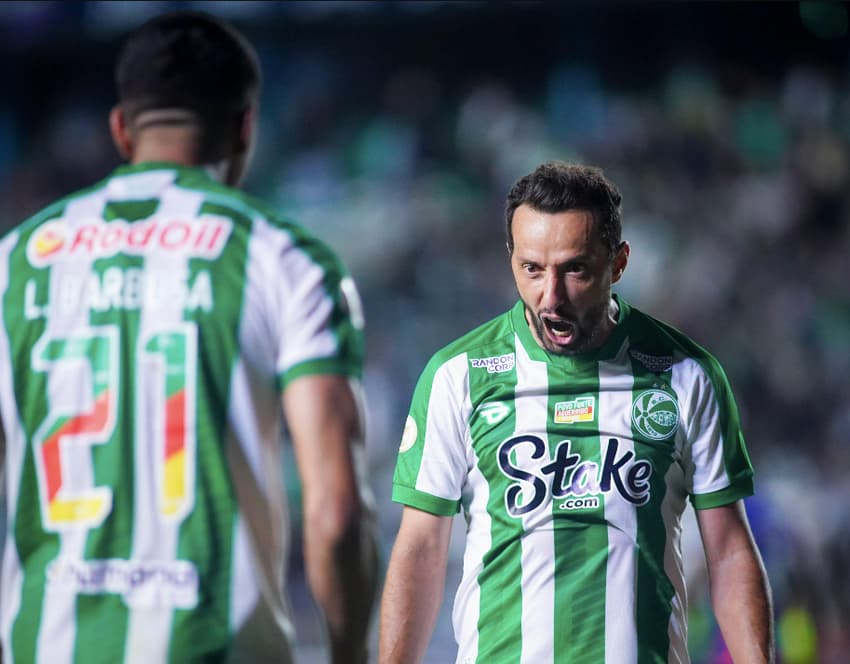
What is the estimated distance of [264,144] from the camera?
31.1 ft

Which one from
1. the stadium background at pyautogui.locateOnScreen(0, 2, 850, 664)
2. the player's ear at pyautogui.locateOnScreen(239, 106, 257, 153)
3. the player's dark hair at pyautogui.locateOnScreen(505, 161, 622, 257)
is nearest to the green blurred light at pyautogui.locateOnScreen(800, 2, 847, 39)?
the stadium background at pyautogui.locateOnScreen(0, 2, 850, 664)

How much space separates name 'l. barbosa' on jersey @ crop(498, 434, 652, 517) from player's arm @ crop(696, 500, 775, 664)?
0.18 meters

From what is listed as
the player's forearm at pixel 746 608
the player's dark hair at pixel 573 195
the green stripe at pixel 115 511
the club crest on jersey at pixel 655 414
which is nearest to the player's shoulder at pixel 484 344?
the player's dark hair at pixel 573 195

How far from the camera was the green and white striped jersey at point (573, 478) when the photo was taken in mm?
2410

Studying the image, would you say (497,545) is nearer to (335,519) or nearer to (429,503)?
(429,503)

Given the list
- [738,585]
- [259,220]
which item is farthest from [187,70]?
[738,585]

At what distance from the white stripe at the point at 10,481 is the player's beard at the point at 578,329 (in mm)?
1143

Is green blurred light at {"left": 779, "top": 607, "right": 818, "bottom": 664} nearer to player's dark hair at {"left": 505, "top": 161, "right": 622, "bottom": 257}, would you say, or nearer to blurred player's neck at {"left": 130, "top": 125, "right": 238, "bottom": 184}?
player's dark hair at {"left": 505, "top": 161, "right": 622, "bottom": 257}

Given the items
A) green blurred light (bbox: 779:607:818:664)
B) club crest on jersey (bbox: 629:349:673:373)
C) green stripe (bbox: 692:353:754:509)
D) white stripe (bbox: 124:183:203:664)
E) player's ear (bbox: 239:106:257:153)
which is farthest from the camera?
green blurred light (bbox: 779:607:818:664)

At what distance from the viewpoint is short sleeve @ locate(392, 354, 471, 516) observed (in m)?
2.55

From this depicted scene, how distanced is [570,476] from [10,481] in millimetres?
1166

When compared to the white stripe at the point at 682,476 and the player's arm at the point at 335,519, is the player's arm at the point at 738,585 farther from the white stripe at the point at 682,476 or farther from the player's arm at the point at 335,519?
the player's arm at the point at 335,519

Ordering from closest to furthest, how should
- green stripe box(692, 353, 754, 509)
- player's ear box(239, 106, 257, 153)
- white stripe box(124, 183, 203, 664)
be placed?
white stripe box(124, 183, 203, 664) → player's ear box(239, 106, 257, 153) → green stripe box(692, 353, 754, 509)

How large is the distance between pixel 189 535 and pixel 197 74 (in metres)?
0.79
